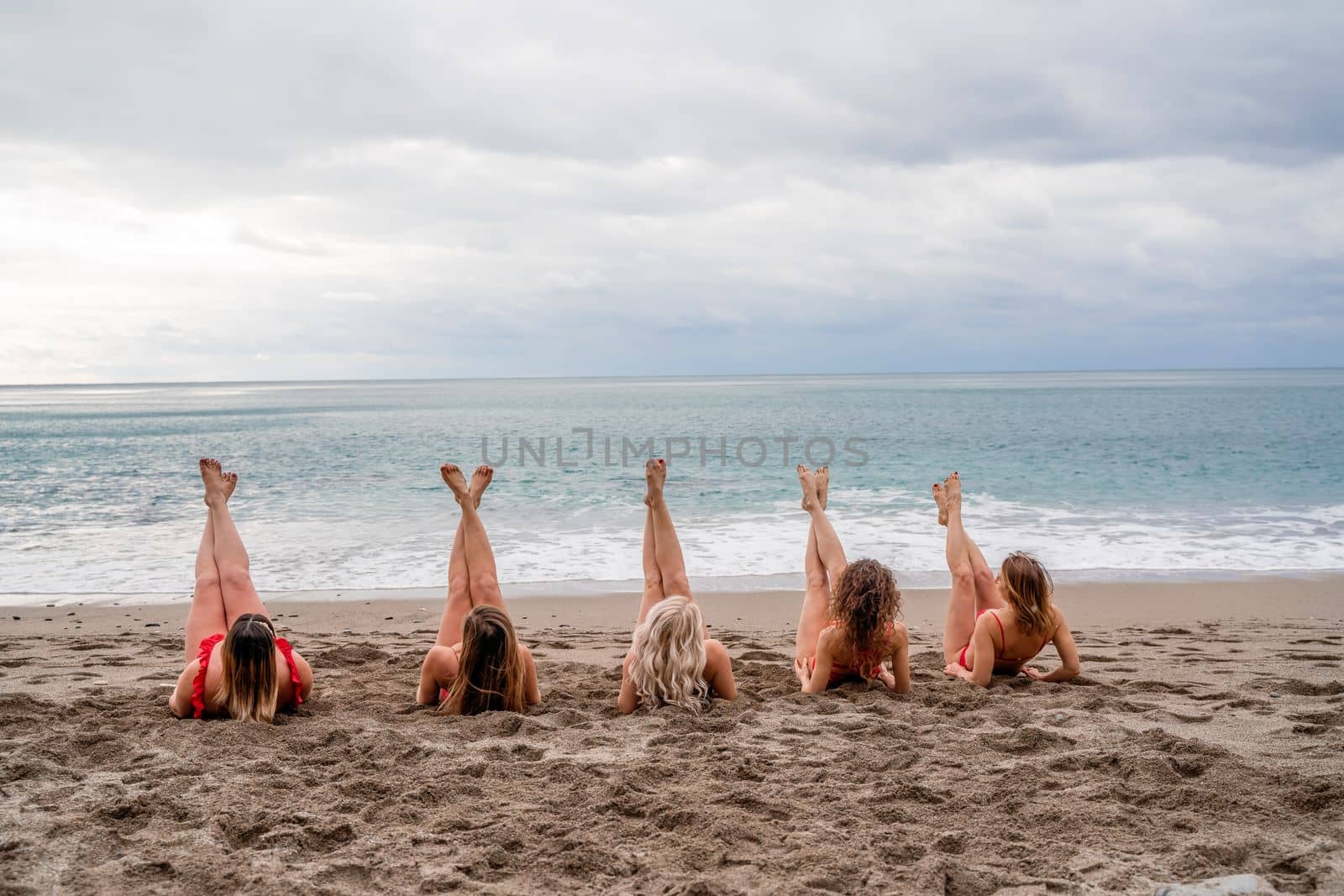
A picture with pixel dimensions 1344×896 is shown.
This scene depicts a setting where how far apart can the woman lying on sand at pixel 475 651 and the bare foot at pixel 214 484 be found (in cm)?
162

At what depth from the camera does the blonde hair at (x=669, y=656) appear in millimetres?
4918

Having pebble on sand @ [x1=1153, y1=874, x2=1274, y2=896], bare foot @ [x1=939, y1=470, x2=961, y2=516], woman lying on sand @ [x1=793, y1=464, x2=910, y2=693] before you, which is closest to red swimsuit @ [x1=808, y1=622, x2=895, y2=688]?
woman lying on sand @ [x1=793, y1=464, x2=910, y2=693]

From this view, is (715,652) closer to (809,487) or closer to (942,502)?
(809,487)

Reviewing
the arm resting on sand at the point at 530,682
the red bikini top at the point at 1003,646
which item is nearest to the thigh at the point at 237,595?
the arm resting on sand at the point at 530,682

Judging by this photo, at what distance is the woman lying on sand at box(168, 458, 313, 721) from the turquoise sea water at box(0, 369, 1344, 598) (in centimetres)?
491

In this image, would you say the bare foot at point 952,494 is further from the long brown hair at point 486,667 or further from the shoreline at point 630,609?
the long brown hair at point 486,667

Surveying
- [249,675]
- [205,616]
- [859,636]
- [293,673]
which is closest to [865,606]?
[859,636]

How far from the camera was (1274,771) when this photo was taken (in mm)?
3719

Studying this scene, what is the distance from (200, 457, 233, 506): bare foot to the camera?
584 cm

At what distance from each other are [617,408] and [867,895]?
66497 millimetres

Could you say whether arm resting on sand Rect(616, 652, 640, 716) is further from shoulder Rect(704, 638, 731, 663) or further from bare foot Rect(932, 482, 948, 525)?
bare foot Rect(932, 482, 948, 525)

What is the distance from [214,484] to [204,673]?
165 centimetres

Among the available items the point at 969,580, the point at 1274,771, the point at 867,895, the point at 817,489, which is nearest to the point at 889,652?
the point at 969,580

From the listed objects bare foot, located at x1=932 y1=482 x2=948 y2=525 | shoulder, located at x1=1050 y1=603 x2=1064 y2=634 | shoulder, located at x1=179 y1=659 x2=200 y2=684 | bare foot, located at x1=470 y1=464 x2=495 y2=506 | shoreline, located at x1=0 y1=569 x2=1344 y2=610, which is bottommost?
shoreline, located at x1=0 y1=569 x2=1344 y2=610
